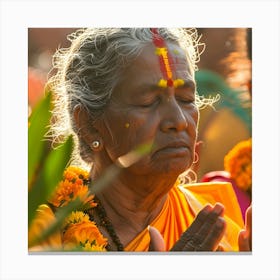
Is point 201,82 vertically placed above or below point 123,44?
below

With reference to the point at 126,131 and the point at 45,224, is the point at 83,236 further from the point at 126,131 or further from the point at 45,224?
the point at 126,131

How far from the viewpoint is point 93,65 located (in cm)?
316

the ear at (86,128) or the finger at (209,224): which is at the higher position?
the ear at (86,128)

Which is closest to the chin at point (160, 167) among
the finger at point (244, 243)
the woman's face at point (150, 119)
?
the woman's face at point (150, 119)

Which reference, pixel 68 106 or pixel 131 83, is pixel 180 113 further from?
pixel 68 106

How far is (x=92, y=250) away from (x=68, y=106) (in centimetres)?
92

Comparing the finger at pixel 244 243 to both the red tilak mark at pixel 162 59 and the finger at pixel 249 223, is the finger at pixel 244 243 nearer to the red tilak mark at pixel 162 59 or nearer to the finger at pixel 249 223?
the finger at pixel 249 223

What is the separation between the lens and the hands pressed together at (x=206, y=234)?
10.4 ft

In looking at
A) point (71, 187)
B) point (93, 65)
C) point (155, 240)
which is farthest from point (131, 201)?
point (93, 65)

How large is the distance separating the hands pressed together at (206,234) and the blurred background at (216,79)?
0.83 feet

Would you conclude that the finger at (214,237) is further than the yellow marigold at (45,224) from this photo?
Yes

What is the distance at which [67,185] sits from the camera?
124 inches

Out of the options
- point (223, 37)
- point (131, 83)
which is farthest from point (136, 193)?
point (223, 37)

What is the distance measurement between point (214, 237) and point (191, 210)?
221mm
